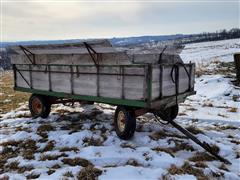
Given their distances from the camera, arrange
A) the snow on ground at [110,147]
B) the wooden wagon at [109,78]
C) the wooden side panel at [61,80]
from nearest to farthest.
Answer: the snow on ground at [110,147]
the wooden wagon at [109,78]
the wooden side panel at [61,80]

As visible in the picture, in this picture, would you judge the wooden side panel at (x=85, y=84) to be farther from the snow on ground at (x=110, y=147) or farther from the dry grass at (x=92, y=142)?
the dry grass at (x=92, y=142)

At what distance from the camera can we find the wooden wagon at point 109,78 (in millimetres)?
6438

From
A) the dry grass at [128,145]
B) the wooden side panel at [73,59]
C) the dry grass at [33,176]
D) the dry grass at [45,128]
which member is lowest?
the dry grass at [33,176]

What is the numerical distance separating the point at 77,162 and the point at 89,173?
689 millimetres

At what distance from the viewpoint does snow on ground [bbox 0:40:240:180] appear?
17.7ft

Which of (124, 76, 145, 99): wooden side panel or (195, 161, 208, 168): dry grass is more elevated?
(124, 76, 145, 99): wooden side panel

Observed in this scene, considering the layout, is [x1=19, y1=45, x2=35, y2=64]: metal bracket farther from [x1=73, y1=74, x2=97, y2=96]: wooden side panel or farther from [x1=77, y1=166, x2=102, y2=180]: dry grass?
[x1=77, y1=166, x2=102, y2=180]: dry grass

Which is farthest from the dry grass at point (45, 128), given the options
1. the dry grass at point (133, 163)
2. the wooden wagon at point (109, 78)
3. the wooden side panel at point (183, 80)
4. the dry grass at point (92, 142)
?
the wooden side panel at point (183, 80)

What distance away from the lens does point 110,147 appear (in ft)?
21.5

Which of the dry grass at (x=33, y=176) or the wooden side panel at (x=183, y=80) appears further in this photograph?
the wooden side panel at (x=183, y=80)

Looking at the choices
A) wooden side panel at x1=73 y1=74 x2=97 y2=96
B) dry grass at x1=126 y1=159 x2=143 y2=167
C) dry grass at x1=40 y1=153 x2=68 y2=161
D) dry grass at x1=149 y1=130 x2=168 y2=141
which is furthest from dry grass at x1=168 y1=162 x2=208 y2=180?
wooden side panel at x1=73 y1=74 x2=97 y2=96

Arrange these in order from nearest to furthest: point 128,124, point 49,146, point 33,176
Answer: point 33,176, point 128,124, point 49,146

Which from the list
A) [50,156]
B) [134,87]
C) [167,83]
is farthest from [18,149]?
[167,83]

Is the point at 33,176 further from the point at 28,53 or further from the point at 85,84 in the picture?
the point at 28,53
